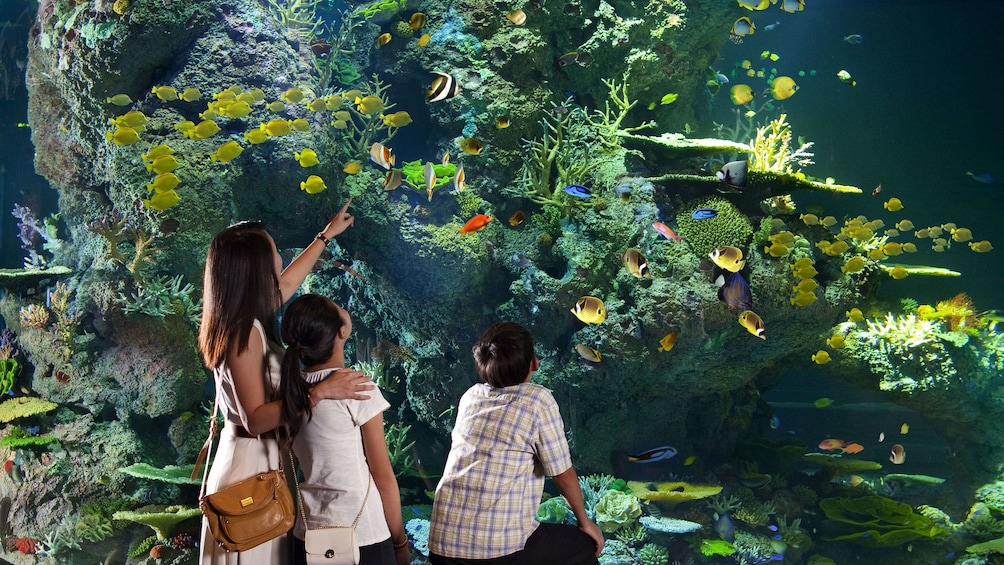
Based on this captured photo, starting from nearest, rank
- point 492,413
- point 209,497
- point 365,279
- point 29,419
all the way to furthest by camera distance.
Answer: point 209,497
point 492,413
point 29,419
point 365,279

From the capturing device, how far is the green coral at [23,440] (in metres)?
6.30

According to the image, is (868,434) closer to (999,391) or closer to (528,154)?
(999,391)

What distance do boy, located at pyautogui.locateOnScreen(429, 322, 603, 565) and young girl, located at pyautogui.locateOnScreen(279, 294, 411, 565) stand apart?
0.25 m

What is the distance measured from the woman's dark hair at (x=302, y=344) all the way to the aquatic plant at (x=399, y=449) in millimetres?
4669

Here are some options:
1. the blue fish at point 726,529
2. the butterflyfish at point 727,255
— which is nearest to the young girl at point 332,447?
the butterflyfish at point 727,255

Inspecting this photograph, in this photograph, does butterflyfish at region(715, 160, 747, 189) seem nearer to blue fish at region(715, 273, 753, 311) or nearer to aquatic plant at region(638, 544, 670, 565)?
blue fish at region(715, 273, 753, 311)

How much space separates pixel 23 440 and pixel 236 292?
5.83 meters

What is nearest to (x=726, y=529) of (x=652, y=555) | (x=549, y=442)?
(x=652, y=555)

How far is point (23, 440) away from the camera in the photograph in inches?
249

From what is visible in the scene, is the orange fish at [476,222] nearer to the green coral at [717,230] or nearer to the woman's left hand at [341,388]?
the green coral at [717,230]

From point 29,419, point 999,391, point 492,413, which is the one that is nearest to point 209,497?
point 492,413

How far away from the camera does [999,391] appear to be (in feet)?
24.2

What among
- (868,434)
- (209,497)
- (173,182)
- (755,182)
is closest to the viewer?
(209,497)

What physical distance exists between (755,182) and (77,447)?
733cm
